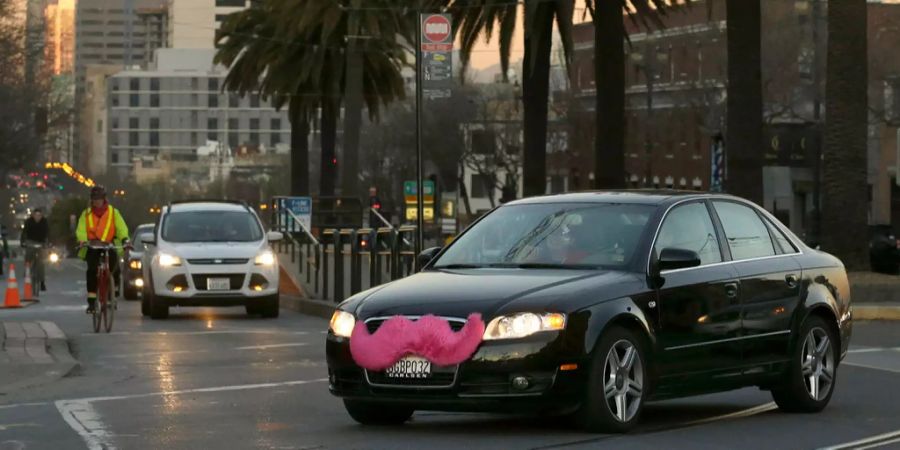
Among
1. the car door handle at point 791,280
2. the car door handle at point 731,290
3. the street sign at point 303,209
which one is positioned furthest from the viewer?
the street sign at point 303,209

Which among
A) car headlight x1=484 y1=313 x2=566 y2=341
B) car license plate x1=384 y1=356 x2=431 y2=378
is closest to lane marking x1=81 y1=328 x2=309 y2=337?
car license plate x1=384 y1=356 x2=431 y2=378

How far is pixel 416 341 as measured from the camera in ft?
37.3

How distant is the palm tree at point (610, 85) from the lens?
3638 centimetres

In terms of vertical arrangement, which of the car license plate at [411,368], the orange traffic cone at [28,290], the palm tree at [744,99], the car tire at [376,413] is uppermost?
the palm tree at [744,99]

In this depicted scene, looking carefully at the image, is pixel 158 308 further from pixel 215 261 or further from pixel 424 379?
pixel 424 379

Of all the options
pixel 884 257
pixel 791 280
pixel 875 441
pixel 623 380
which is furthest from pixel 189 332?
pixel 884 257

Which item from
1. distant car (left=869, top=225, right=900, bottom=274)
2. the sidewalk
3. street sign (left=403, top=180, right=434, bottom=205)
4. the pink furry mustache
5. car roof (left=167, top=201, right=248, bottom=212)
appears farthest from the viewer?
street sign (left=403, top=180, right=434, bottom=205)

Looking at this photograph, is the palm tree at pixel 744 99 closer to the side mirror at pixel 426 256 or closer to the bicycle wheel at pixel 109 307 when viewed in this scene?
the bicycle wheel at pixel 109 307

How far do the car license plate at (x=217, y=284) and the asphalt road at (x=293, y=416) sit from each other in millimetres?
7559

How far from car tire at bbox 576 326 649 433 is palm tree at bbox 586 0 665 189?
81.4ft

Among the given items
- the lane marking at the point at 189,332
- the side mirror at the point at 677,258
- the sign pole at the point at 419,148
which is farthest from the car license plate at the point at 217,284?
the side mirror at the point at 677,258

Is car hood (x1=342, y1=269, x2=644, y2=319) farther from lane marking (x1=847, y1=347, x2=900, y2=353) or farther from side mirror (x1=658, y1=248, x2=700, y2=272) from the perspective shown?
lane marking (x1=847, y1=347, x2=900, y2=353)

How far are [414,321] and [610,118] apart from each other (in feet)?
84.3

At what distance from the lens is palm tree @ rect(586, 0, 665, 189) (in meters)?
36.4
